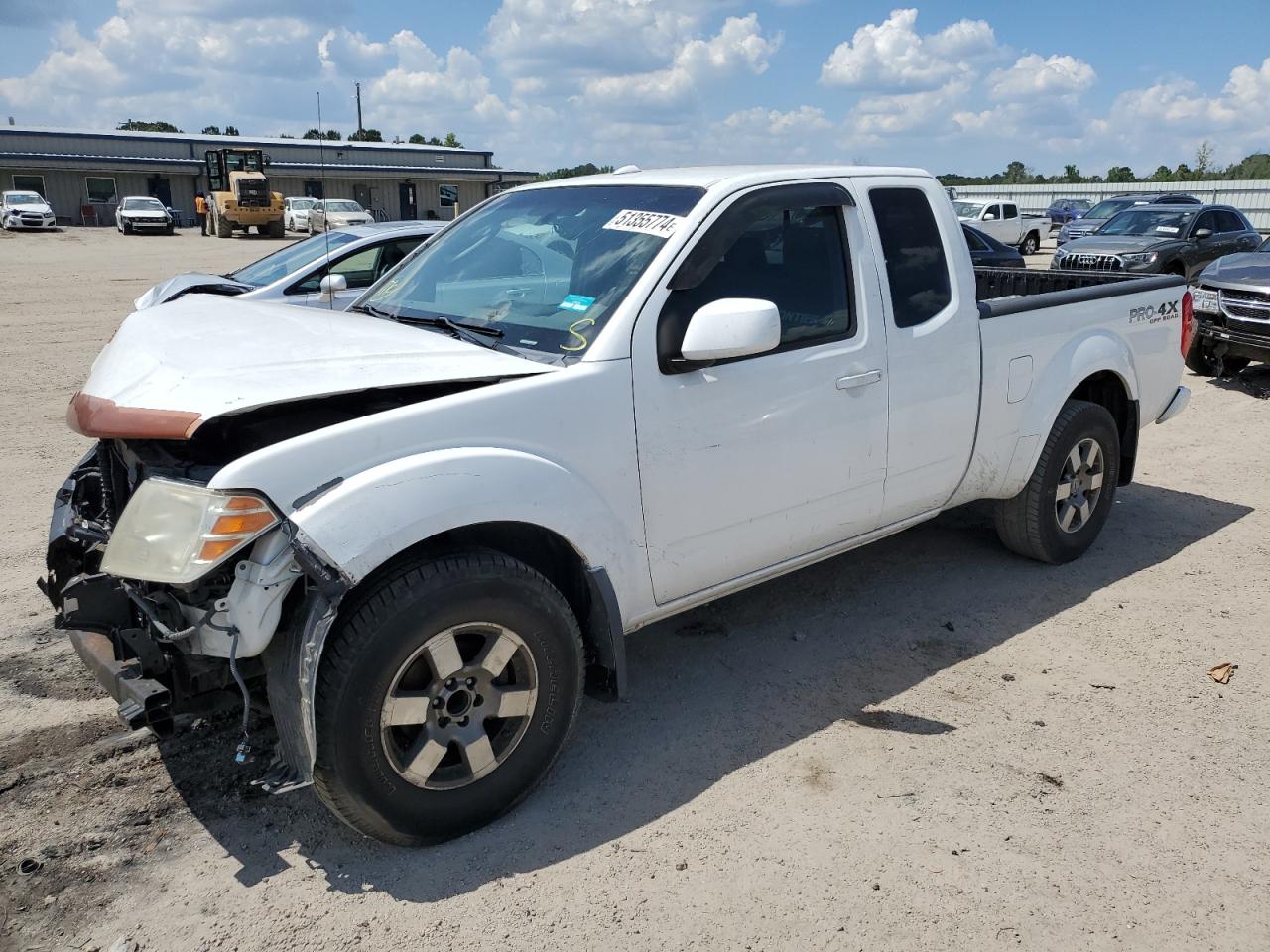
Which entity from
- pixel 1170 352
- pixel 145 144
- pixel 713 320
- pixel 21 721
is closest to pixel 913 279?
pixel 713 320

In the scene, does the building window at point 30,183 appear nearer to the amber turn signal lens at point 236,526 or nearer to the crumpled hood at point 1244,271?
the crumpled hood at point 1244,271

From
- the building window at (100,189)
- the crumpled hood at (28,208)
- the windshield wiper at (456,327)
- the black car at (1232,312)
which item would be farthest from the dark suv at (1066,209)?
the building window at (100,189)

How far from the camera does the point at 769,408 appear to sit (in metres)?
3.70

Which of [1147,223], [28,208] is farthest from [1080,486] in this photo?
[28,208]

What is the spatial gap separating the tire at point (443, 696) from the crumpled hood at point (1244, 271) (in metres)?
9.25

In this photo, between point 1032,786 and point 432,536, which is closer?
point 432,536

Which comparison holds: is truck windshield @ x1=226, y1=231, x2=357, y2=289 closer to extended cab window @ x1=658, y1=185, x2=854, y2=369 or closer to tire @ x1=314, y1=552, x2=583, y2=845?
extended cab window @ x1=658, y1=185, x2=854, y2=369

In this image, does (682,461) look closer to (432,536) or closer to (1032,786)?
(432,536)

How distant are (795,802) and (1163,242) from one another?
15324 millimetres

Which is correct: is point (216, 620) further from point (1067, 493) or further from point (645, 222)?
point (1067, 493)

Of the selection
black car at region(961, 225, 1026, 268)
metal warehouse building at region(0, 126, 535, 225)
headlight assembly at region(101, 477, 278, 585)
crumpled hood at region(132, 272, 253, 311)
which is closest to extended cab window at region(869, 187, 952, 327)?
headlight assembly at region(101, 477, 278, 585)

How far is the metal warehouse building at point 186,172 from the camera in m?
50.7

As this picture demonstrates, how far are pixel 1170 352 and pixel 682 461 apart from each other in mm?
3710

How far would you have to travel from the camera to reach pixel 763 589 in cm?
520
